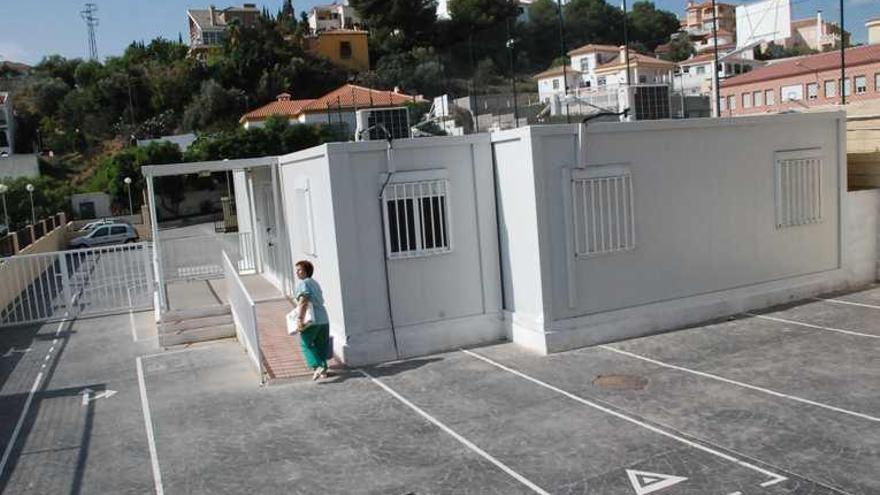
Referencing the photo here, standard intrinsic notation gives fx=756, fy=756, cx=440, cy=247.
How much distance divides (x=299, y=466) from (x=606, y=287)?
541cm

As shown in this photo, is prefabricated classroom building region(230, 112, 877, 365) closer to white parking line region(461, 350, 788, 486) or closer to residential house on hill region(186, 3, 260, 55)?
white parking line region(461, 350, 788, 486)

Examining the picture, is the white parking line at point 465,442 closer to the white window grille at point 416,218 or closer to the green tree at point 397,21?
the white window grille at point 416,218

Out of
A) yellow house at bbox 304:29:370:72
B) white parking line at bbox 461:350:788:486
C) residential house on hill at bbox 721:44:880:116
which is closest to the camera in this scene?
white parking line at bbox 461:350:788:486

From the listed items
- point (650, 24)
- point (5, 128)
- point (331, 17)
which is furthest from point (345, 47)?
point (5, 128)

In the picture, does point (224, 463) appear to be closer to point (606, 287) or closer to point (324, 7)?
point (606, 287)

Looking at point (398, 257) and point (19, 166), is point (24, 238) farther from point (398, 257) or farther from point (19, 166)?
point (19, 166)

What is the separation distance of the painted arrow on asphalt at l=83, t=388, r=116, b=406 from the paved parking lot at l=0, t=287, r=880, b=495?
0.13 ft

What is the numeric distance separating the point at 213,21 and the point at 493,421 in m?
97.0

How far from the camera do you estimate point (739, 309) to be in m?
11.7

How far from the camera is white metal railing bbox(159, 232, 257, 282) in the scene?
712 inches

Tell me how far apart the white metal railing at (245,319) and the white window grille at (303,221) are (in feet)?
3.70

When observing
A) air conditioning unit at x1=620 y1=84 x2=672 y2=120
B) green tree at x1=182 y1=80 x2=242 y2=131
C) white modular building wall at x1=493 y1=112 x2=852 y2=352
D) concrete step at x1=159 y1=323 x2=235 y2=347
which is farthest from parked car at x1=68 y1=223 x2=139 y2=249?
white modular building wall at x1=493 y1=112 x2=852 y2=352

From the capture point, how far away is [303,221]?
1159cm

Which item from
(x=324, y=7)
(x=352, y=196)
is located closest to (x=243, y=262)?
(x=352, y=196)
